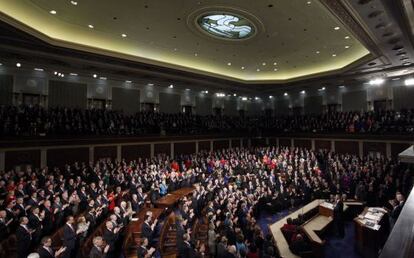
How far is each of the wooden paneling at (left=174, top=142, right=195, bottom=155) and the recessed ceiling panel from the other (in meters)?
4.97

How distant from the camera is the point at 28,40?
9547 millimetres

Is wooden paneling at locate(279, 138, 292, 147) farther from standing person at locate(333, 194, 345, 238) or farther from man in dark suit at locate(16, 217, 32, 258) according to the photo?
man in dark suit at locate(16, 217, 32, 258)

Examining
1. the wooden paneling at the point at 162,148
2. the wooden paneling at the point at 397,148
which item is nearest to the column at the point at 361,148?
the wooden paneling at the point at 397,148

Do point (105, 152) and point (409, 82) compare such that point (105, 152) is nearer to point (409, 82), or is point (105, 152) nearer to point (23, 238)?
point (23, 238)

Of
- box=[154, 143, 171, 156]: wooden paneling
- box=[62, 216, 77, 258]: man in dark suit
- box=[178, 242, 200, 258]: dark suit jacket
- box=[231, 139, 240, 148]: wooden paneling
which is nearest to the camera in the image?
box=[62, 216, 77, 258]: man in dark suit

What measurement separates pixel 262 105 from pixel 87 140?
17888 mm

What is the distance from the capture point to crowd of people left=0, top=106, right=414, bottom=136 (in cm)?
1129

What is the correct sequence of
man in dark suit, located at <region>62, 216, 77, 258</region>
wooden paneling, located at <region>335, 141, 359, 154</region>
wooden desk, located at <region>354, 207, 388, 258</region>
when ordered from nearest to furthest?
1. man in dark suit, located at <region>62, 216, 77, 258</region>
2. wooden desk, located at <region>354, 207, 388, 258</region>
3. wooden paneling, located at <region>335, 141, 359, 154</region>

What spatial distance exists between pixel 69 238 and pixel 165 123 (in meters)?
12.1

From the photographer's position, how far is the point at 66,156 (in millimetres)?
12273

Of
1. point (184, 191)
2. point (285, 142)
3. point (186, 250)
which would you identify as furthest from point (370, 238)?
→ point (285, 142)

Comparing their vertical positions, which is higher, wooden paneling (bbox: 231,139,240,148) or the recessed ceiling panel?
the recessed ceiling panel

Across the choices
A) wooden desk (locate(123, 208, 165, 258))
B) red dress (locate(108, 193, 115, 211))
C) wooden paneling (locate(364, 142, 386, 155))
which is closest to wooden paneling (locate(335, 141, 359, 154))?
wooden paneling (locate(364, 142, 386, 155))

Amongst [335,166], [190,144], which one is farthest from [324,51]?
[190,144]
